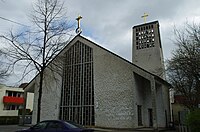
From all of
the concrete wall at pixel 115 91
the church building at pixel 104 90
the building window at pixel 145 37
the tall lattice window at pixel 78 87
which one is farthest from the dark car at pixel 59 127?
the building window at pixel 145 37

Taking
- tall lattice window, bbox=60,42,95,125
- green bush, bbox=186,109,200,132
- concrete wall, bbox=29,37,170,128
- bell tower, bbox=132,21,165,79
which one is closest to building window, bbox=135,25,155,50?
bell tower, bbox=132,21,165,79

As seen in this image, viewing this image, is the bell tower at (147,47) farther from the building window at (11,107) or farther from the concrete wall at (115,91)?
the building window at (11,107)

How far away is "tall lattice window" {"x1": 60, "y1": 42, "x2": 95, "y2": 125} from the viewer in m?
25.1

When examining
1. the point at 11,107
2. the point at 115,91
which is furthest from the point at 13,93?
the point at 115,91

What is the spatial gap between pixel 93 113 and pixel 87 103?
55.3 inches

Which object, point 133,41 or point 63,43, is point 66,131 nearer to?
point 63,43

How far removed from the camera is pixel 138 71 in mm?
22188

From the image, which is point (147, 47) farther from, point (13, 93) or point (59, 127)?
point (13, 93)

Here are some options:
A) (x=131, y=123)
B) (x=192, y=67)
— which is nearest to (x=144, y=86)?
(x=131, y=123)

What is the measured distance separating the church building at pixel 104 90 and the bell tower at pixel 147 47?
5.6 inches

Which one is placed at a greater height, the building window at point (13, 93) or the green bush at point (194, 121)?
the building window at point (13, 93)

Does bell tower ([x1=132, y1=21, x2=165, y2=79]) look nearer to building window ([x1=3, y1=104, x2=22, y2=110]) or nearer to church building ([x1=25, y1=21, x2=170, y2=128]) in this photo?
church building ([x1=25, y1=21, x2=170, y2=128])

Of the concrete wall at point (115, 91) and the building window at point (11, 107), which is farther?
the building window at point (11, 107)

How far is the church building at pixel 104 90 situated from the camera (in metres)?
22.3
